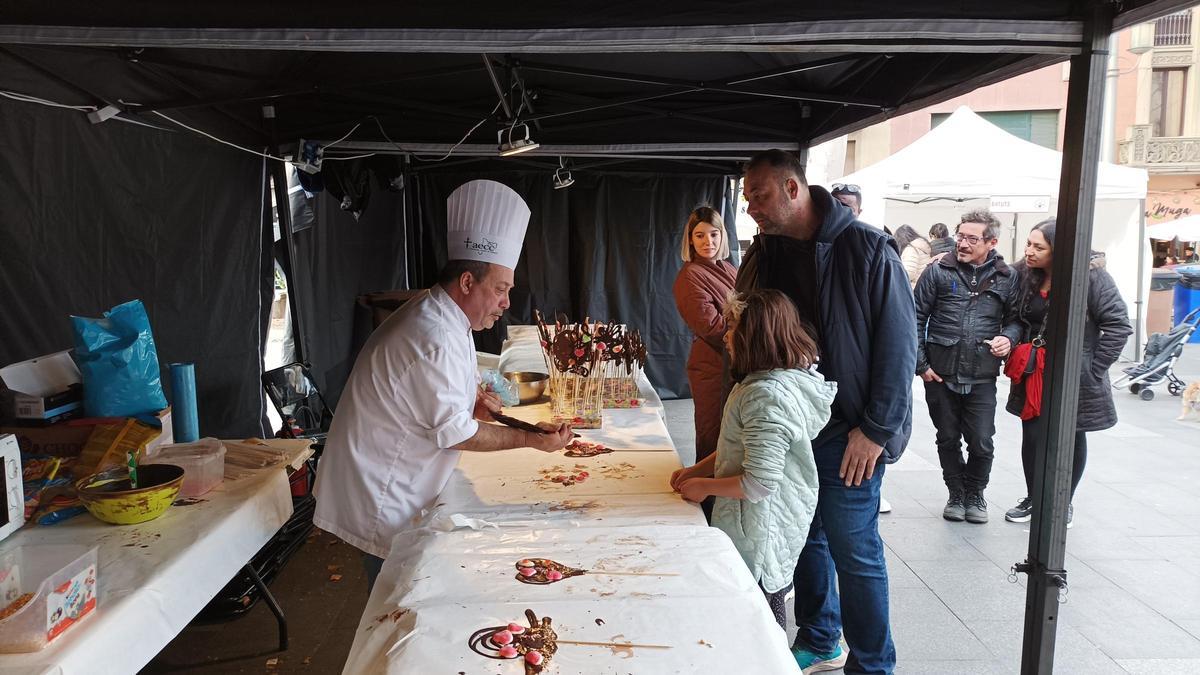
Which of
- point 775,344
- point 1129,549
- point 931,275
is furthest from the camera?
point 931,275

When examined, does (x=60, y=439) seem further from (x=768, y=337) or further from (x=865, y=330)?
(x=865, y=330)

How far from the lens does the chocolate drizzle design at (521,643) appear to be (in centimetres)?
117

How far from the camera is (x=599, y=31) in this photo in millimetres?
1910

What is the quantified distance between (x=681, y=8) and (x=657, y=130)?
2691mm

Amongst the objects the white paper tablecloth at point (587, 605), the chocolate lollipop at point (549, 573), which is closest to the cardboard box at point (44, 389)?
the white paper tablecloth at point (587, 605)

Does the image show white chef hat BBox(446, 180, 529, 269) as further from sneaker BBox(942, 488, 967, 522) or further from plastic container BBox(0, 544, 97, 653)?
sneaker BBox(942, 488, 967, 522)

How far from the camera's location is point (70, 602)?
4.83 feet

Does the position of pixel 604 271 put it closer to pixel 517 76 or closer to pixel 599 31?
pixel 517 76

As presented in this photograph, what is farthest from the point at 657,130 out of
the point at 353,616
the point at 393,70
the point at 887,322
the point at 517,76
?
the point at 353,616

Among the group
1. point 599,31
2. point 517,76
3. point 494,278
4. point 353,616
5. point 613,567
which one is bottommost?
point 353,616

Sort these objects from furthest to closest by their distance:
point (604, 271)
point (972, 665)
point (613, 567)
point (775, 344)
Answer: point (604, 271) → point (972, 665) → point (775, 344) → point (613, 567)

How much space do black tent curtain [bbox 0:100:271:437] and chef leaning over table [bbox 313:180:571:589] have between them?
1.48 m

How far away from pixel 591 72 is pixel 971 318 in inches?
101

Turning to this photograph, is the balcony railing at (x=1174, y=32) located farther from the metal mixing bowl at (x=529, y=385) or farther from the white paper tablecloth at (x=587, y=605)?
the white paper tablecloth at (x=587, y=605)
